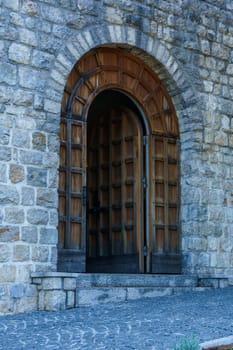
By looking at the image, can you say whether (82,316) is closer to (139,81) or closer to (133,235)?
(133,235)

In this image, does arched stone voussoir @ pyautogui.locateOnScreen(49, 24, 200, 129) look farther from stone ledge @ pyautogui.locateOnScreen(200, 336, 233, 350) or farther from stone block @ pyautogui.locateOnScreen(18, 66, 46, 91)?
stone ledge @ pyautogui.locateOnScreen(200, 336, 233, 350)

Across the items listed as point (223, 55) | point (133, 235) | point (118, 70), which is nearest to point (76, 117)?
point (118, 70)

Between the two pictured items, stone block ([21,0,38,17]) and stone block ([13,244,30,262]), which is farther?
stone block ([21,0,38,17])

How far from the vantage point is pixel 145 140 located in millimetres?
9656

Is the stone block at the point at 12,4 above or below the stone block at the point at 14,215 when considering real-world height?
above

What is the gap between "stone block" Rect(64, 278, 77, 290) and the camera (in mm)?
7488

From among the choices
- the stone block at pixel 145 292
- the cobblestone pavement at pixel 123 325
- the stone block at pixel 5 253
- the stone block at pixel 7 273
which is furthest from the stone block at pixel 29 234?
the stone block at pixel 145 292

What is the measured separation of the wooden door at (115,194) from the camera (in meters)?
9.57

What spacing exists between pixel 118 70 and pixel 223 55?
6.02 feet

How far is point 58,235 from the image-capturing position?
328 inches

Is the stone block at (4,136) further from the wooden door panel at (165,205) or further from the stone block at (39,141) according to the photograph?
the wooden door panel at (165,205)

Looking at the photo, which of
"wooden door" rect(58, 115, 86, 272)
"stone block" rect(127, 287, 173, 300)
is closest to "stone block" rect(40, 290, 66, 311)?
"wooden door" rect(58, 115, 86, 272)

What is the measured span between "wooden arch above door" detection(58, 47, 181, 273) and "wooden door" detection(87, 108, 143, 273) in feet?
0.60

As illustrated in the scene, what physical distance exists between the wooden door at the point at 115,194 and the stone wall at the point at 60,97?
68 cm
